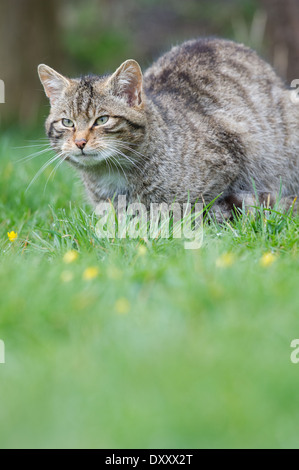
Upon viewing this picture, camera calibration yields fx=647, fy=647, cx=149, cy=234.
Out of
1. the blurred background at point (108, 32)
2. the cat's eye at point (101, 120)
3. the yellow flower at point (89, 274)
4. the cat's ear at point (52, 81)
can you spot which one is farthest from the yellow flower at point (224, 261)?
the blurred background at point (108, 32)

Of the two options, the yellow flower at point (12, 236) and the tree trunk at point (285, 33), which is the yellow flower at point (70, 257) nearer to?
the yellow flower at point (12, 236)

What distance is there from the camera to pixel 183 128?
14.5ft

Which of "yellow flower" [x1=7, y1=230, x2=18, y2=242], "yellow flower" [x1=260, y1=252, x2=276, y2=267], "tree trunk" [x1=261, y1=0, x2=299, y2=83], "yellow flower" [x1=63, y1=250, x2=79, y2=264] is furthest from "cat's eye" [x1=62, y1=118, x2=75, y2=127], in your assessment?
"tree trunk" [x1=261, y1=0, x2=299, y2=83]

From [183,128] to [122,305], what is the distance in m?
2.03

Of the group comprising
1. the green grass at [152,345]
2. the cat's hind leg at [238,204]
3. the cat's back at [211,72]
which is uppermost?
the cat's back at [211,72]

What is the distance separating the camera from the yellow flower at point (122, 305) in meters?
2.66

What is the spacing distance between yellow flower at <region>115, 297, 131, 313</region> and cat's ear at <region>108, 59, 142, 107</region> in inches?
71.2

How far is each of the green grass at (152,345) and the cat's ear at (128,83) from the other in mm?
1059

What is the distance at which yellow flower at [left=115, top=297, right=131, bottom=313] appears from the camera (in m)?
2.66
